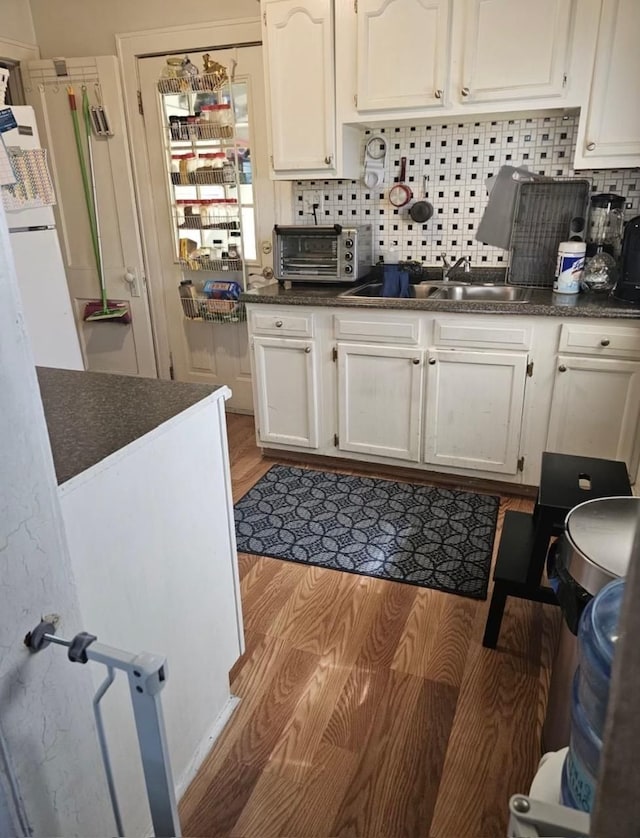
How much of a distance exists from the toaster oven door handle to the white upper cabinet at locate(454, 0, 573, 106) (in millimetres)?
806

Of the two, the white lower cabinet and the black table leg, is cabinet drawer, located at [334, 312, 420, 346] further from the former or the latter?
the black table leg

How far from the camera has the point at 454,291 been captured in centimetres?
296

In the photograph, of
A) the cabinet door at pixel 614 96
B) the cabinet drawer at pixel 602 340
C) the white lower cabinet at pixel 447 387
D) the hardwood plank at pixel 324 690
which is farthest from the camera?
the white lower cabinet at pixel 447 387

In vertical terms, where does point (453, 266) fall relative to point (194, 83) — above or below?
below

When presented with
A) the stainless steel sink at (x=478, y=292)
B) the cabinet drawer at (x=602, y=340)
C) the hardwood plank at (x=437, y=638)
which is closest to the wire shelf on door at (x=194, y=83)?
the stainless steel sink at (x=478, y=292)

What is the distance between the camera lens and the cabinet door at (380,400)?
9.00ft

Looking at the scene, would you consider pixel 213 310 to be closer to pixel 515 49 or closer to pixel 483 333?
pixel 483 333

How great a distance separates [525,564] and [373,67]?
7.21ft

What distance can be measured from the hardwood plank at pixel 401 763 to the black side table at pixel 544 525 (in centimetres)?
31

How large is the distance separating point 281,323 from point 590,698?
7.65 feet

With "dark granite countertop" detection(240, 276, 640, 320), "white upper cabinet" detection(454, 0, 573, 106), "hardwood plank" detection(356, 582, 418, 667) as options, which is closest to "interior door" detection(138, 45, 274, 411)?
"dark granite countertop" detection(240, 276, 640, 320)

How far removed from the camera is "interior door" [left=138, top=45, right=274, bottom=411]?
321 cm

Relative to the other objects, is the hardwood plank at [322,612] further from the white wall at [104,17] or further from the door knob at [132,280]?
the white wall at [104,17]

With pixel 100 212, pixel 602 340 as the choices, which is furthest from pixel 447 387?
pixel 100 212
